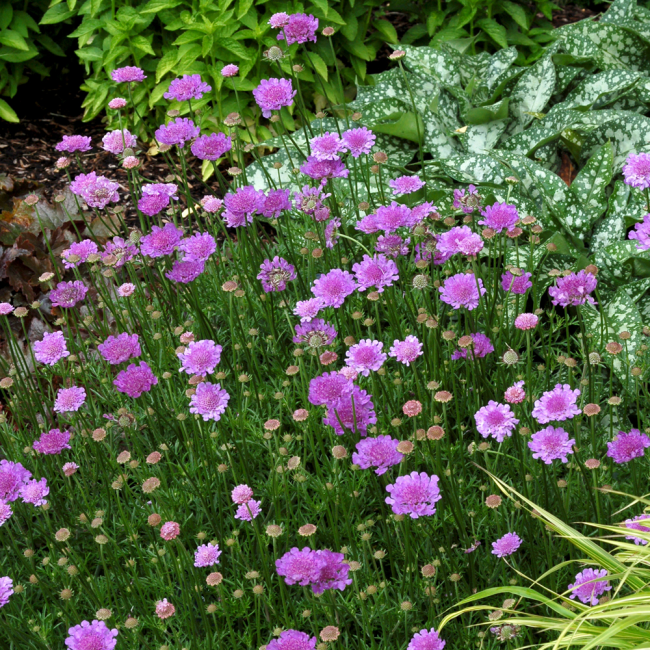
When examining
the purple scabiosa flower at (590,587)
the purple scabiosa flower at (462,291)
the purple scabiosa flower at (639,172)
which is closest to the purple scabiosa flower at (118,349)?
the purple scabiosa flower at (462,291)

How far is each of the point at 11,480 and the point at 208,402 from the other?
513 millimetres

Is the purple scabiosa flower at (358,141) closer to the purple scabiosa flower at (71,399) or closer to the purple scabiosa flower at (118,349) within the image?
the purple scabiosa flower at (118,349)

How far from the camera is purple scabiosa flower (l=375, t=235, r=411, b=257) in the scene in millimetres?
2436

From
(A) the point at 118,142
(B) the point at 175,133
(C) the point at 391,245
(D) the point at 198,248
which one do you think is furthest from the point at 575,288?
(A) the point at 118,142

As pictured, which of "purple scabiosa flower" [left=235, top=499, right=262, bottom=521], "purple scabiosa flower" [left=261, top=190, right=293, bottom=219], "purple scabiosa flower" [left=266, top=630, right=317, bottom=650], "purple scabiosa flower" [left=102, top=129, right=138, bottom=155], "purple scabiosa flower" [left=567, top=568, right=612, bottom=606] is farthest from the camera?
"purple scabiosa flower" [left=102, top=129, right=138, bottom=155]

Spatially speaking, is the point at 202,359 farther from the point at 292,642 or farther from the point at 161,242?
the point at 292,642

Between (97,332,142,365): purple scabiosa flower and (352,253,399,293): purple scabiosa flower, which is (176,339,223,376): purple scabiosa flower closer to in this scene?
(97,332,142,365): purple scabiosa flower

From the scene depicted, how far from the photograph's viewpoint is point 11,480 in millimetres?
2029

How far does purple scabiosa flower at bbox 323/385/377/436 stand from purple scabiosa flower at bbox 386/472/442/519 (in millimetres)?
237

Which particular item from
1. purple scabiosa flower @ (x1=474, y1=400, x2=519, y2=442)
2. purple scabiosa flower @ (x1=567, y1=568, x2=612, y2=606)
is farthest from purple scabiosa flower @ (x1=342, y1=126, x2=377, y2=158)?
purple scabiosa flower @ (x1=567, y1=568, x2=612, y2=606)

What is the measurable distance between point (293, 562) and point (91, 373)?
158cm

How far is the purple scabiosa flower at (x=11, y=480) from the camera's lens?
2.02m

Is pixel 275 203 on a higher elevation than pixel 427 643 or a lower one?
higher

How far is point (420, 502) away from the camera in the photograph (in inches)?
70.1
